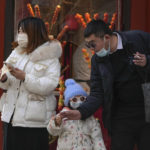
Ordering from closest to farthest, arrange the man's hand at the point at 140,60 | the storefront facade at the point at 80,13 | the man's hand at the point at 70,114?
the man's hand at the point at 140,60
the man's hand at the point at 70,114
the storefront facade at the point at 80,13

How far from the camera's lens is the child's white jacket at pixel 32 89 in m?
3.35

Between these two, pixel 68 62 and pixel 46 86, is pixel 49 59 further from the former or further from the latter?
pixel 68 62

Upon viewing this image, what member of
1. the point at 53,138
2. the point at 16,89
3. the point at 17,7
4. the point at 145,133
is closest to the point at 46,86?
the point at 16,89

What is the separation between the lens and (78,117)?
2988mm

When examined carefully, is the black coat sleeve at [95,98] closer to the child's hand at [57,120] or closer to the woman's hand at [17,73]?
the child's hand at [57,120]

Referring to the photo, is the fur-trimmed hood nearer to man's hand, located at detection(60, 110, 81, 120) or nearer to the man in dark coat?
the man in dark coat

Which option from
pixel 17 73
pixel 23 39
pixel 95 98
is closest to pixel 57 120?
pixel 95 98

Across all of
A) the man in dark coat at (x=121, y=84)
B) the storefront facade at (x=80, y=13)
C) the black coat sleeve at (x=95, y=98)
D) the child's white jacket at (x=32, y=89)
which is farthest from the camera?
the storefront facade at (x=80, y=13)

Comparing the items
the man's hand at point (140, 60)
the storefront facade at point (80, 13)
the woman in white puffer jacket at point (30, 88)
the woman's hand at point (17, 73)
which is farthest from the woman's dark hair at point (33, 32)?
the storefront facade at point (80, 13)

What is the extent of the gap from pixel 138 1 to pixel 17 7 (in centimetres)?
208

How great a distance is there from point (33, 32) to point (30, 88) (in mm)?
605

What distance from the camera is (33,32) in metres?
3.52


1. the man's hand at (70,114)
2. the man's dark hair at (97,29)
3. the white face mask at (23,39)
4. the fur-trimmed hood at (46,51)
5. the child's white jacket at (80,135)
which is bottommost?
the child's white jacket at (80,135)

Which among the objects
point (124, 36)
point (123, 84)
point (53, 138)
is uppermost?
point (124, 36)
